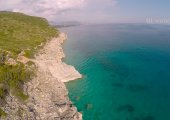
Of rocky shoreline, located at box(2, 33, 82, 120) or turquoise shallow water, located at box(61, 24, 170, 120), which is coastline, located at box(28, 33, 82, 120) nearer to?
rocky shoreline, located at box(2, 33, 82, 120)

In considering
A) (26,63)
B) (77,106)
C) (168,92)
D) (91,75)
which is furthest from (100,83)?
(26,63)

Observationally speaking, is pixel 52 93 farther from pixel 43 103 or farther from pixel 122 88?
pixel 122 88

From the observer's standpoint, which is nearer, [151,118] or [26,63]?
[151,118]

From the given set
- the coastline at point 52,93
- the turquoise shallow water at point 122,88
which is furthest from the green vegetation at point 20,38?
the turquoise shallow water at point 122,88

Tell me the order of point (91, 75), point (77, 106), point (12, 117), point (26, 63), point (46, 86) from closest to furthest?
1. point (12, 117)
2. point (77, 106)
3. point (46, 86)
4. point (26, 63)
5. point (91, 75)

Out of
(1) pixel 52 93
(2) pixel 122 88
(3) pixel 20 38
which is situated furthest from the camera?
(3) pixel 20 38

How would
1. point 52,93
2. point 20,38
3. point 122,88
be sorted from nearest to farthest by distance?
point 52,93 → point 122,88 → point 20,38

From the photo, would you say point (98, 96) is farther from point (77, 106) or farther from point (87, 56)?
point (87, 56)

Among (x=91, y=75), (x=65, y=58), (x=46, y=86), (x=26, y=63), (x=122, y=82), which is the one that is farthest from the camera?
(x=65, y=58)

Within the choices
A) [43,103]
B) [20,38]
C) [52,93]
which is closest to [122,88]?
[52,93]

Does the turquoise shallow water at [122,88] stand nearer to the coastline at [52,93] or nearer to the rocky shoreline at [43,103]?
the coastline at [52,93]

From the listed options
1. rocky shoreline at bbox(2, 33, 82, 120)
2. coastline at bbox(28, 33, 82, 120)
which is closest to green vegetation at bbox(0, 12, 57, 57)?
coastline at bbox(28, 33, 82, 120)
